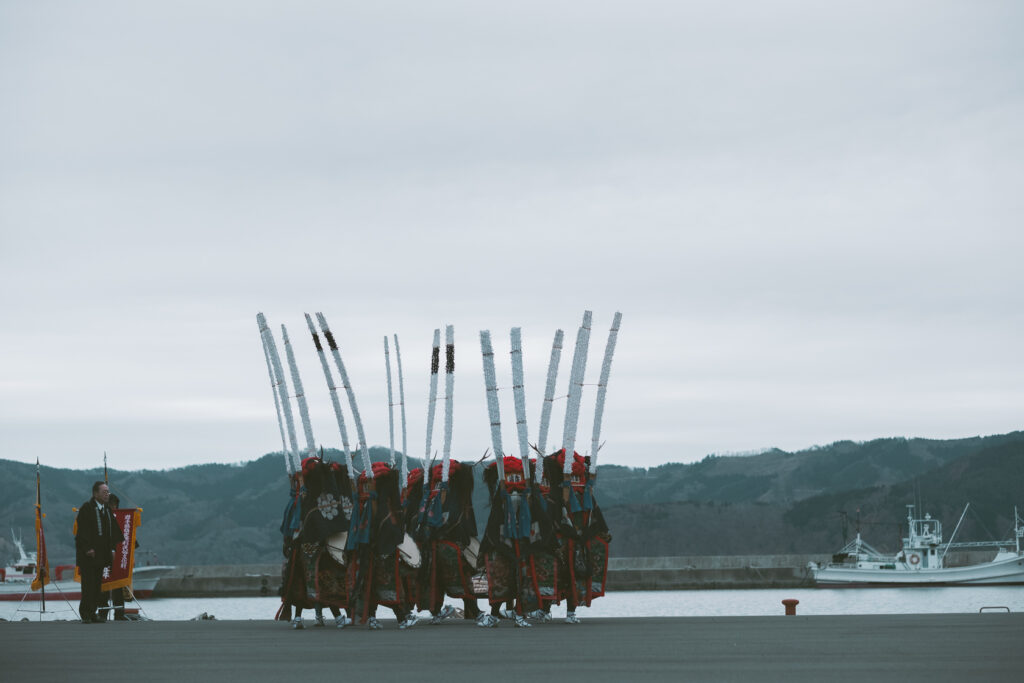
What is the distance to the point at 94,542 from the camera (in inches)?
768

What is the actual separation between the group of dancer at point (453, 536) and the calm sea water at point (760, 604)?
43.7m

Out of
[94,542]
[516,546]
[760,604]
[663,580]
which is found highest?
[94,542]

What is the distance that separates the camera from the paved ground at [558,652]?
10.1 metres

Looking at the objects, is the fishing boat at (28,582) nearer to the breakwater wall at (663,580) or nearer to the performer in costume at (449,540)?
the breakwater wall at (663,580)

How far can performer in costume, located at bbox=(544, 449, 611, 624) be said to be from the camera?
55.7ft

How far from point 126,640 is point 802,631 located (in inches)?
264

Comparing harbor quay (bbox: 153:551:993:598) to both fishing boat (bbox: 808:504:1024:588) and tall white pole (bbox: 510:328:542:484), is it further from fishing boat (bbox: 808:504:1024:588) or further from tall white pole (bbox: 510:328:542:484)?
tall white pole (bbox: 510:328:542:484)

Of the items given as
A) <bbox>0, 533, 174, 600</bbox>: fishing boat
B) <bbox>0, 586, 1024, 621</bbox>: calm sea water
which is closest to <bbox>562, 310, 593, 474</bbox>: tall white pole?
<bbox>0, 586, 1024, 621</bbox>: calm sea water

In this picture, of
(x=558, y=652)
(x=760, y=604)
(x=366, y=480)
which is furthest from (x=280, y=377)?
(x=760, y=604)

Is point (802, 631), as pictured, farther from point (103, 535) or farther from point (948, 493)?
point (948, 493)

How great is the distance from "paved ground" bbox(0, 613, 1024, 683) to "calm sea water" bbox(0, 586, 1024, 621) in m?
45.5

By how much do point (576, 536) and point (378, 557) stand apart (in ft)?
7.61

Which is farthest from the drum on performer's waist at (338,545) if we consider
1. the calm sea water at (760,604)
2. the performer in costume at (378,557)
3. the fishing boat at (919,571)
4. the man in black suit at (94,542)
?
the fishing boat at (919,571)

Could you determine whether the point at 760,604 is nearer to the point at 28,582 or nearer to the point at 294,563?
the point at 28,582
